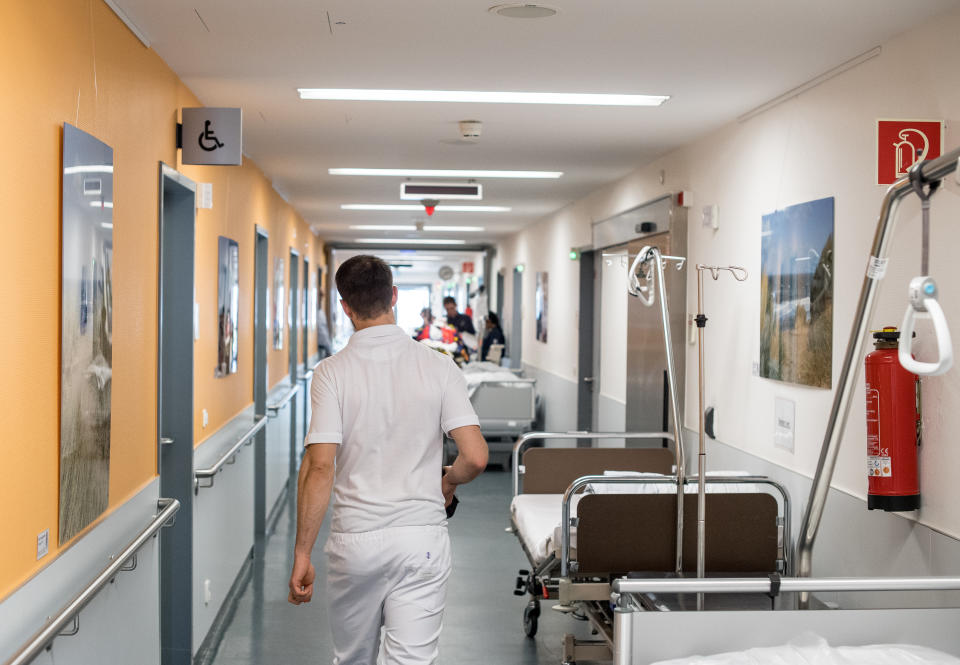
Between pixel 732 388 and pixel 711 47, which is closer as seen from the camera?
pixel 711 47

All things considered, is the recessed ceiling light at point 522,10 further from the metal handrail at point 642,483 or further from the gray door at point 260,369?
the gray door at point 260,369

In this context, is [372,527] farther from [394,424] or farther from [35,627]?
[35,627]

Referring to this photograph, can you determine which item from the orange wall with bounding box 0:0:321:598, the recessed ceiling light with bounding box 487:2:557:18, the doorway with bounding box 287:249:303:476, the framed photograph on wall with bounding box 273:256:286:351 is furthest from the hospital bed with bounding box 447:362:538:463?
the recessed ceiling light with bounding box 487:2:557:18

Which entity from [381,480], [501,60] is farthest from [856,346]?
[501,60]

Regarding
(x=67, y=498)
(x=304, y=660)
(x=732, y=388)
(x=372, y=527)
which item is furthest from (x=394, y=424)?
(x=732, y=388)

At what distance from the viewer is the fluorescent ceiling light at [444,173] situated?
805 centimetres

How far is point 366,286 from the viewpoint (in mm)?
2990

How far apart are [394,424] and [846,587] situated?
4.37ft

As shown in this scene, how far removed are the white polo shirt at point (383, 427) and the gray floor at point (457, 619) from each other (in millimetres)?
2340

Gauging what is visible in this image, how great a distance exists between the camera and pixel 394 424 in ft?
9.59

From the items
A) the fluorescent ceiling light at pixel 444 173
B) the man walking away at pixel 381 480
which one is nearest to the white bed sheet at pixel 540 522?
the man walking away at pixel 381 480

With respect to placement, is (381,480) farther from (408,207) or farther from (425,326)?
(425,326)

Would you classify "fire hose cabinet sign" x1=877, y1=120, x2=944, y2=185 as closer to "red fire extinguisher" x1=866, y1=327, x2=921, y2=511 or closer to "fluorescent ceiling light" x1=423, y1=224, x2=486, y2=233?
"red fire extinguisher" x1=866, y1=327, x2=921, y2=511

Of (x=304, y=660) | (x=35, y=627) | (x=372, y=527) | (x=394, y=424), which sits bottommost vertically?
(x=304, y=660)
